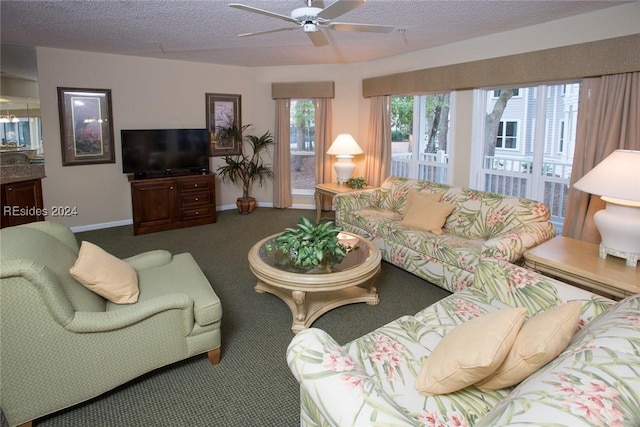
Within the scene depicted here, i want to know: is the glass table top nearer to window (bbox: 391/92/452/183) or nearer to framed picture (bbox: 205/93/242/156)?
window (bbox: 391/92/452/183)

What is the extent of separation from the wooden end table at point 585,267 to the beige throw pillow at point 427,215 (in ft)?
3.26

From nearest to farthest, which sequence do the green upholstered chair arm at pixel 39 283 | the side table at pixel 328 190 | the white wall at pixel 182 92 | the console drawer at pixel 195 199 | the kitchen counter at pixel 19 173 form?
the green upholstered chair arm at pixel 39 283
the kitchen counter at pixel 19 173
the white wall at pixel 182 92
the side table at pixel 328 190
the console drawer at pixel 195 199

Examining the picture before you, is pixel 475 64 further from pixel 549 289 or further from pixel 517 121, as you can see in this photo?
pixel 549 289

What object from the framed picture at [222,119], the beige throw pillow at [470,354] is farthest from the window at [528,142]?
the framed picture at [222,119]

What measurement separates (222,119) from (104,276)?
448cm

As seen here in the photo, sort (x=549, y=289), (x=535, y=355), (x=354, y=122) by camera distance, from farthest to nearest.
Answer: (x=354, y=122)
(x=549, y=289)
(x=535, y=355)

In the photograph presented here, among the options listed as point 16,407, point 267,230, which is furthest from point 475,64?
point 16,407

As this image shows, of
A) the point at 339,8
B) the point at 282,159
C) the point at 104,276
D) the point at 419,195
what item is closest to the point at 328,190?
the point at 282,159

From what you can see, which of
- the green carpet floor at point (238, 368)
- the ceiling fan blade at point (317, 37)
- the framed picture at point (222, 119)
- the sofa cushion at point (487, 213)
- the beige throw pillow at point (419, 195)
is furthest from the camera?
the framed picture at point (222, 119)

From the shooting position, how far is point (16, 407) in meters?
1.84

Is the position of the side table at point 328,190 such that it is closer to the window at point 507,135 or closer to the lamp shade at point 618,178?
the window at point 507,135

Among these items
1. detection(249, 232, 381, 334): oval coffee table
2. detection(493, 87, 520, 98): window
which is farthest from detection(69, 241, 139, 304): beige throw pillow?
detection(493, 87, 520, 98): window

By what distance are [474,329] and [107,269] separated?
2001 mm

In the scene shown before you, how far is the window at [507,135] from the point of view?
4.33 meters
